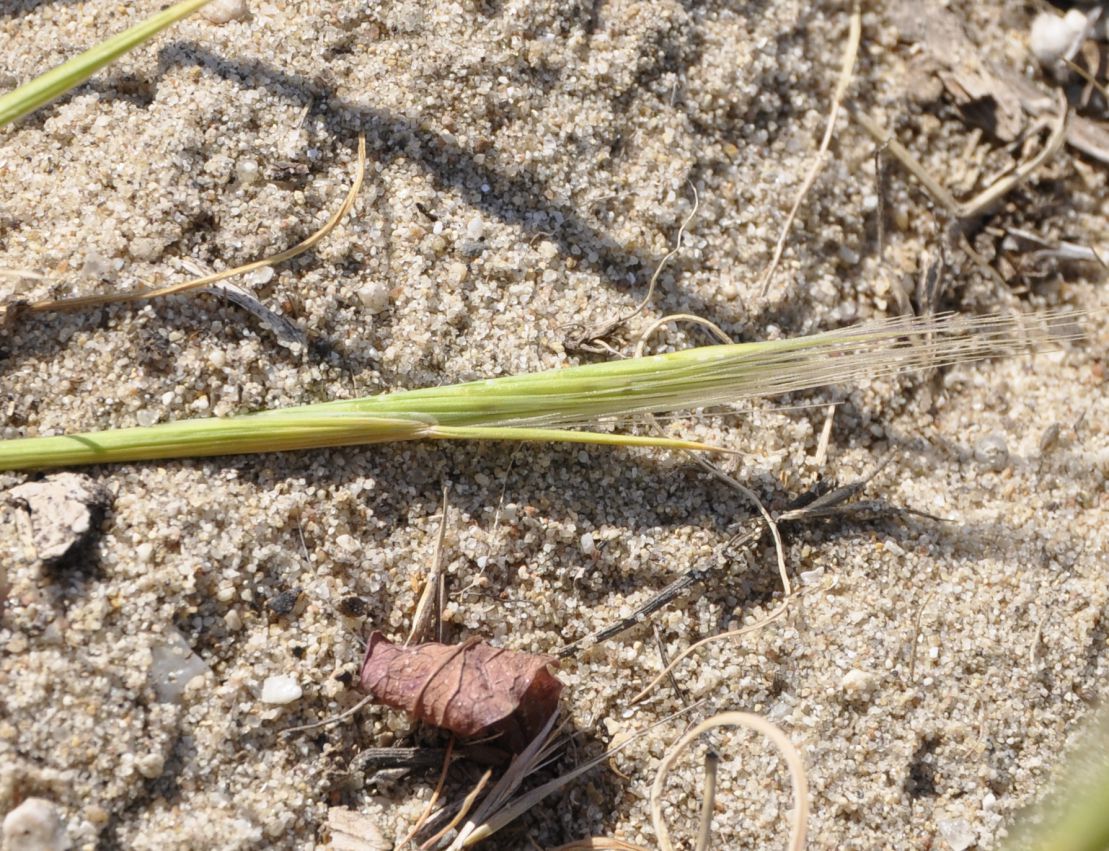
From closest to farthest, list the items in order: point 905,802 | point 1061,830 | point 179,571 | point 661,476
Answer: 1. point 1061,830
2. point 179,571
3. point 905,802
4. point 661,476

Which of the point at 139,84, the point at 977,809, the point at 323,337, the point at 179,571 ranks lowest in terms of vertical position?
the point at 977,809

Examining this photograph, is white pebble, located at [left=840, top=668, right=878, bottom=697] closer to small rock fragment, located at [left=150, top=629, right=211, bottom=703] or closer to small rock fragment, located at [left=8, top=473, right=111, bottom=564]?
small rock fragment, located at [left=150, top=629, right=211, bottom=703]

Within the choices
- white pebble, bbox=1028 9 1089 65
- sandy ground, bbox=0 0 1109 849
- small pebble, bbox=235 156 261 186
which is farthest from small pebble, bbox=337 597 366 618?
white pebble, bbox=1028 9 1089 65

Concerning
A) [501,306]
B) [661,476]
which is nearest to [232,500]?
[501,306]

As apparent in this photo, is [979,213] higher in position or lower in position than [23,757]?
higher

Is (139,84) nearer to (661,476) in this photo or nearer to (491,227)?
(491,227)

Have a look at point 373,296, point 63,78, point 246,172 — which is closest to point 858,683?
point 373,296

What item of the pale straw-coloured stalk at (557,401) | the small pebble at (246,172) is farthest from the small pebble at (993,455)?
the small pebble at (246,172)

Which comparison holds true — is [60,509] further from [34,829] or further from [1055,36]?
[1055,36]
